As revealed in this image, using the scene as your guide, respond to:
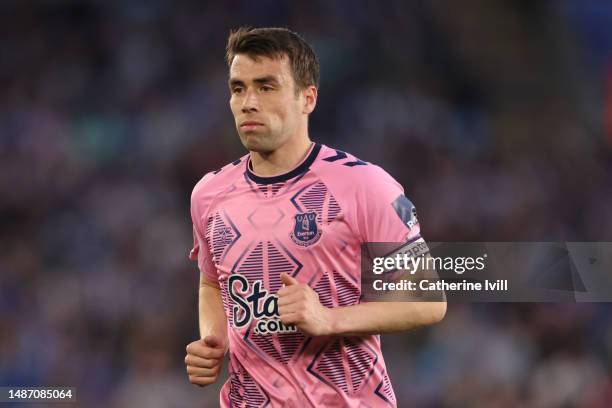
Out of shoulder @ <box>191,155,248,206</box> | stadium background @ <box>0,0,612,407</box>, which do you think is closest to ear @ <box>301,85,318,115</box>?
shoulder @ <box>191,155,248,206</box>

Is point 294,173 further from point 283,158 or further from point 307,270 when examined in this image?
point 307,270

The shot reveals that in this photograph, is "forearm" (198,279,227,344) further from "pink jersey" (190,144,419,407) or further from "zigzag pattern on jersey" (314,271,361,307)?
"zigzag pattern on jersey" (314,271,361,307)

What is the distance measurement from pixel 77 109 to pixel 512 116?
423 centimetres

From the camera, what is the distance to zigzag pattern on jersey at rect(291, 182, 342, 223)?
346 centimetres

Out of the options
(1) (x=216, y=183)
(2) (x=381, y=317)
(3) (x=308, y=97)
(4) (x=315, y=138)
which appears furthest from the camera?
(4) (x=315, y=138)

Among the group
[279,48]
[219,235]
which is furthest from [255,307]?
[279,48]

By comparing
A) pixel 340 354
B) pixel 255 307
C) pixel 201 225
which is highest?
pixel 201 225

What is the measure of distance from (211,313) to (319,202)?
67cm

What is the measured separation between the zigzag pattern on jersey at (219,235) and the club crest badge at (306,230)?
0.24 meters

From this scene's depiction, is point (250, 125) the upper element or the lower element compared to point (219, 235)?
upper

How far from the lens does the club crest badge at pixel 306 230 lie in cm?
344

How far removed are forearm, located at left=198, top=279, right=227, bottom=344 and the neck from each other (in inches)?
21.5

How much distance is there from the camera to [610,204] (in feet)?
27.7

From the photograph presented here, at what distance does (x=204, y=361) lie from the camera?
342 centimetres
